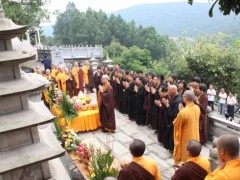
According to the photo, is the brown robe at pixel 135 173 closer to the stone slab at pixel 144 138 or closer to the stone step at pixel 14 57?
the stone step at pixel 14 57

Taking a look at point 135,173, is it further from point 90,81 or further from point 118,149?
point 90,81

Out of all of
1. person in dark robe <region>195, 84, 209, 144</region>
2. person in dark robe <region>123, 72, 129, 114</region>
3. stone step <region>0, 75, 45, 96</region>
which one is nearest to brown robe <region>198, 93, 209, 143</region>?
person in dark robe <region>195, 84, 209, 144</region>

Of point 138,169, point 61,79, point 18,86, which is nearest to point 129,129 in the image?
point 61,79

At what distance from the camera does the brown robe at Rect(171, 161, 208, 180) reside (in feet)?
12.3

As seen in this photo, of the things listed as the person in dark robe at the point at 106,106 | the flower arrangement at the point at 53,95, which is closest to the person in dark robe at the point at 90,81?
the flower arrangement at the point at 53,95

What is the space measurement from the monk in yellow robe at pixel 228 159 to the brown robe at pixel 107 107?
6556mm

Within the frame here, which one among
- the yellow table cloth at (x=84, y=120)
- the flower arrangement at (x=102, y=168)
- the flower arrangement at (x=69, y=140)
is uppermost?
the flower arrangement at (x=102, y=168)

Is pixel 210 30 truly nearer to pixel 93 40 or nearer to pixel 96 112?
pixel 93 40

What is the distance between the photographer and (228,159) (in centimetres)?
282

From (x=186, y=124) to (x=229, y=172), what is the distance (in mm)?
3256

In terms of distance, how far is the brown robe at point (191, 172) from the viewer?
3736mm

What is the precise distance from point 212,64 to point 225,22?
167760 millimetres

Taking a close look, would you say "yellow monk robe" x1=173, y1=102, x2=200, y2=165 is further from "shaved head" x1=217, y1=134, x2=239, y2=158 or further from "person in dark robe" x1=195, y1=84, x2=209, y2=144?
"shaved head" x1=217, y1=134, x2=239, y2=158

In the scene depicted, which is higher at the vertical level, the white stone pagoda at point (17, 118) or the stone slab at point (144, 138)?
the white stone pagoda at point (17, 118)
